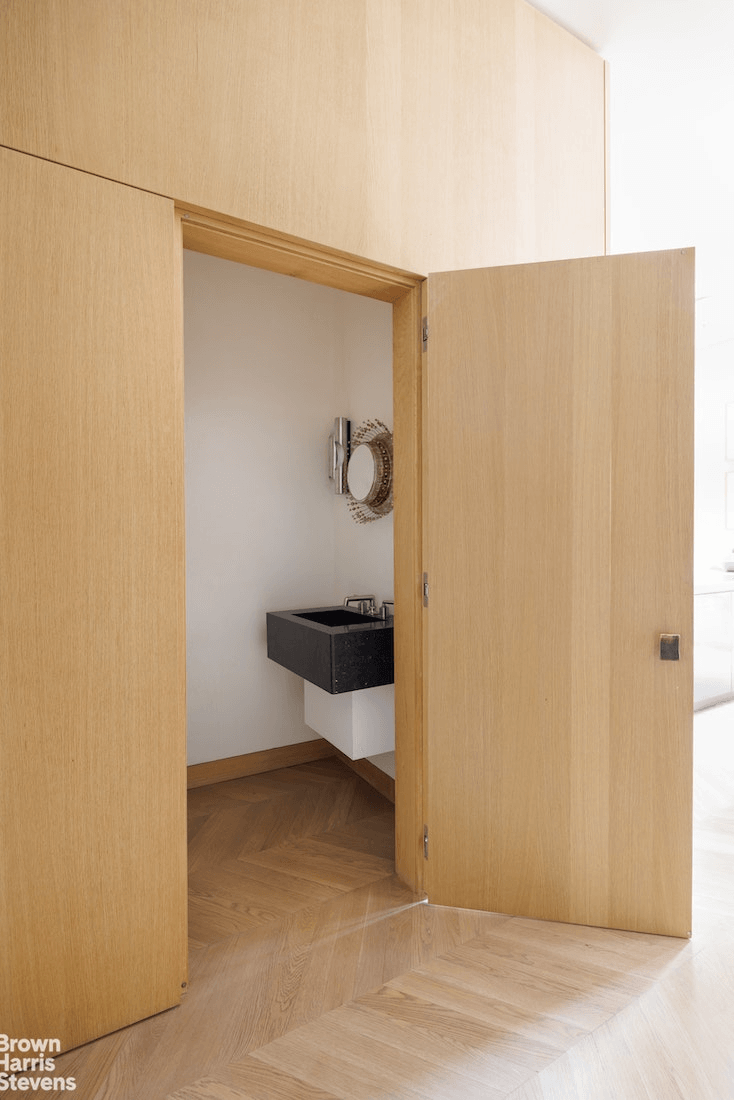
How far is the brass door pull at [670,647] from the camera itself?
197cm

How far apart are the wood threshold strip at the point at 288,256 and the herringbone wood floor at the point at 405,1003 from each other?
6.92ft

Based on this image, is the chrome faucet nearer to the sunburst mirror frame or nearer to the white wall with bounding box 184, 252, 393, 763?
the white wall with bounding box 184, 252, 393, 763

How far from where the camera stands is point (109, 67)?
1540mm

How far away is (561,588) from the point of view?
81.3 inches

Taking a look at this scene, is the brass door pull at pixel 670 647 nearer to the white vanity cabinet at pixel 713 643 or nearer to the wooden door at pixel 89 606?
the wooden door at pixel 89 606

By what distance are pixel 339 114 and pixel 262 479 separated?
1876mm

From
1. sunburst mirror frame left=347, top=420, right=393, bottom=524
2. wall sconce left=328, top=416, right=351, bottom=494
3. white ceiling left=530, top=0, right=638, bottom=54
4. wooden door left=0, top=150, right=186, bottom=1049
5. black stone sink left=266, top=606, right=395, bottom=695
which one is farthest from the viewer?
wall sconce left=328, top=416, right=351, bottom=494

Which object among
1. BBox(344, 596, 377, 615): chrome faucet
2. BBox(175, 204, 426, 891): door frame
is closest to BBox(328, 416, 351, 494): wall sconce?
BBox(344, 596, 377, 615): chrome faucet

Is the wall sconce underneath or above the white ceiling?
underneath

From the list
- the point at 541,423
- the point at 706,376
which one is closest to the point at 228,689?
the point at 541,423

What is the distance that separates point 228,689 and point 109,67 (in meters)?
2.67

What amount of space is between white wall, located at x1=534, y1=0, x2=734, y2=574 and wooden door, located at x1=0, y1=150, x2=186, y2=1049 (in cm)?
201

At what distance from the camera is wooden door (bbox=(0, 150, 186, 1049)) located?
149cm

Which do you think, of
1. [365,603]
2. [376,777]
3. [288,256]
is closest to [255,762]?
[376,777]
